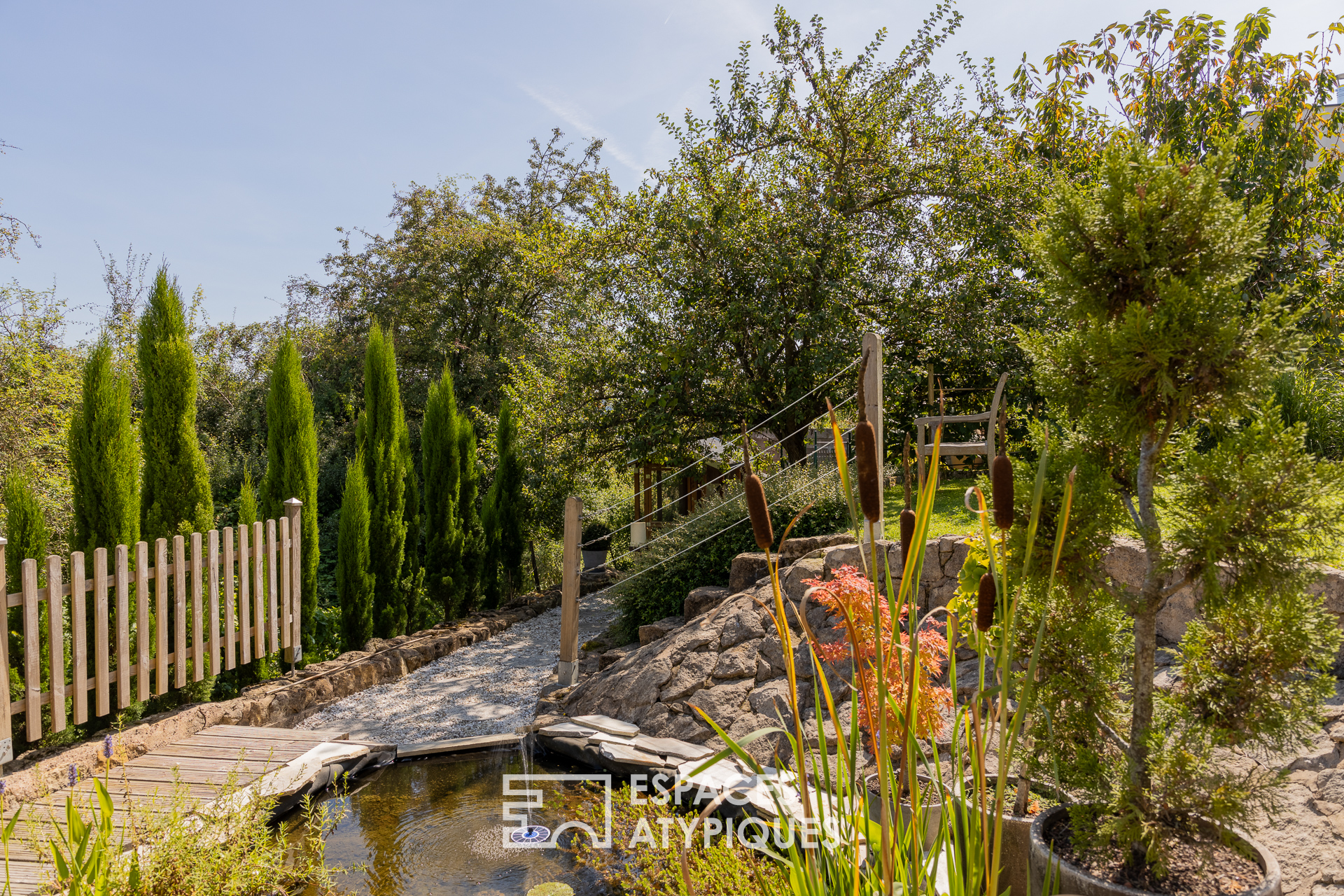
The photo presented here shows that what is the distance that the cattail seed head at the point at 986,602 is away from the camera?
0.89m

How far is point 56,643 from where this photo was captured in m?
3.78

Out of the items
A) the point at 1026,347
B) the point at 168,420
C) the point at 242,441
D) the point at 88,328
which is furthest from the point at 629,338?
the point at 88,328

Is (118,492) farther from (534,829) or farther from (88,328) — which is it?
(88,328)

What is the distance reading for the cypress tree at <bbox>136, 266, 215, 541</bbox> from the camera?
17.0 feet

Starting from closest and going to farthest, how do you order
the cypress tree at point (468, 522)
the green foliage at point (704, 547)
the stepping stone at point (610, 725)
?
the stepping stone at point (610, 725) → the green foliage at point (704, 547) → the cypress tree at point (468, 522)

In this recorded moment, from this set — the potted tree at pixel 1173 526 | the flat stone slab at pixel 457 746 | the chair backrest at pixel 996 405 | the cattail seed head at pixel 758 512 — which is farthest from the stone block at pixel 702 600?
the cattail seed head at pixel 758 512

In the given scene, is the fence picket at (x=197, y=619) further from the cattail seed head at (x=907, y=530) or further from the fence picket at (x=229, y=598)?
the cattail seed head at (x=907, y=530)

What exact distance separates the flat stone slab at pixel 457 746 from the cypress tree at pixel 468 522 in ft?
14.3

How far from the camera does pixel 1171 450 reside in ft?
6.27

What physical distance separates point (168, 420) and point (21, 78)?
5310 millimetres

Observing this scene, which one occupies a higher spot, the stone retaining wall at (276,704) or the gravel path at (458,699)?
the stone retaining wall at (276,704)

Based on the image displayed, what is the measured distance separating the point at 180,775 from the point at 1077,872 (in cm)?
401

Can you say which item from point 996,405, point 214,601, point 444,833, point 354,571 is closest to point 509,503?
point 354,571

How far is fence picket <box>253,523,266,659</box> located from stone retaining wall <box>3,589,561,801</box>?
32 cm
